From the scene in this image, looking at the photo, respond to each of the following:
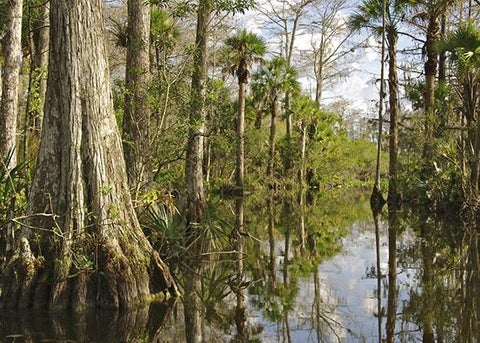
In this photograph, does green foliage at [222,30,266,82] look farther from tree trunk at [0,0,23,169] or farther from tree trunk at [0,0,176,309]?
tree trunk at [0,0,176,309]

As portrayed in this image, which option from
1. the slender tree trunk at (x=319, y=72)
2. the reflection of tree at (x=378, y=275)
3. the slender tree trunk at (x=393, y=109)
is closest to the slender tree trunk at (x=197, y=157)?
the reflection of tree at (x=378, y=275)

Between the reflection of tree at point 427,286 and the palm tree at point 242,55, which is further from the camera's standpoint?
the palm tree at point 242,55

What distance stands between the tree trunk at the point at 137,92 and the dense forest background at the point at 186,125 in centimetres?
3

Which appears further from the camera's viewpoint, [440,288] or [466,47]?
[466,47]

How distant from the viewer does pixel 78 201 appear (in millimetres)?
6598

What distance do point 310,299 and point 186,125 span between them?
5332mm

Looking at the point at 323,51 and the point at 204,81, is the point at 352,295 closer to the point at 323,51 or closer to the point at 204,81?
the point at 204,81

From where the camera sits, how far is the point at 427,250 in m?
11.8

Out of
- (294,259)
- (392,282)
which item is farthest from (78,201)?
(294,259)

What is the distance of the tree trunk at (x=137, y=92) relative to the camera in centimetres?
1052

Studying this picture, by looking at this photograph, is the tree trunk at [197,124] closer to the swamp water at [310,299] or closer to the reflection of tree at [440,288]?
the swamp water at [310,299]

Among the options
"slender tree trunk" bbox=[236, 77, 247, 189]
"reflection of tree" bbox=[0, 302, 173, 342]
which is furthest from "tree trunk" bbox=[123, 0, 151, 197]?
"slender tree trunk" bbox=[236, 77, 247, 189]

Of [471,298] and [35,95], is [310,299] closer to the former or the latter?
[471,298]


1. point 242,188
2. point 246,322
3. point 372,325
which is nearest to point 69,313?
point 246,322
